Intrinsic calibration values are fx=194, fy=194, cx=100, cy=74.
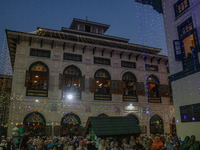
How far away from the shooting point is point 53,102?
1853cm

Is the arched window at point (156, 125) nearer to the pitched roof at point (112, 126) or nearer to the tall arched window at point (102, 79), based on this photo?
the tall arched window at point (102, 79)

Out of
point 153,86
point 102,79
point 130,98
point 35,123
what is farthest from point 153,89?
point 35,123

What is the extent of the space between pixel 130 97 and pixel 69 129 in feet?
25.1

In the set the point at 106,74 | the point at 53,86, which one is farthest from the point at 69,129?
the point at 106,74

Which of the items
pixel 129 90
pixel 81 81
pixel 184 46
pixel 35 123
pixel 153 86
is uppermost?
pixel 184 46

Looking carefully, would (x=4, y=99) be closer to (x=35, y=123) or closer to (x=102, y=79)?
(x=35, y=123)

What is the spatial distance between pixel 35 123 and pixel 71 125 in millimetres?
3310

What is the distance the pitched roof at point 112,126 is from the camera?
975 centimetres

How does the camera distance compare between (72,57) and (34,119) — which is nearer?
(34,119)

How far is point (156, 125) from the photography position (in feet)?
72.8

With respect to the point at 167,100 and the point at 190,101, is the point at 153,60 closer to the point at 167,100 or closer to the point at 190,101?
the point at 167,100

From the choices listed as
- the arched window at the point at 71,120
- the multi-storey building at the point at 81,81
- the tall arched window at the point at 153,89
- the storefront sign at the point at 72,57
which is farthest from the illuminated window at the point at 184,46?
the arched window at the point at 71,120

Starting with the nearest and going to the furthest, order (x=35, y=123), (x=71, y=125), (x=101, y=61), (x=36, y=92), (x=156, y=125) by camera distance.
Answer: (x=35, y=123) < (x=36, y=92) < (x=71, y=125) < (x=101, y=61) < (x=156, y=125)

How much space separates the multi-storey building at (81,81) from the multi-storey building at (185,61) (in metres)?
8.11
